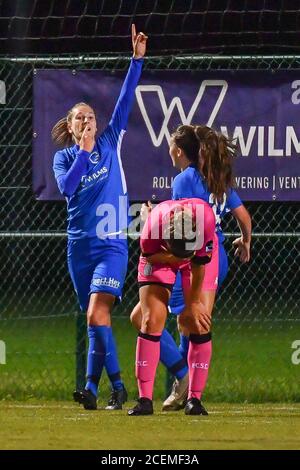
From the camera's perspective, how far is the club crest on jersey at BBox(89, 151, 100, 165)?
10.2 m

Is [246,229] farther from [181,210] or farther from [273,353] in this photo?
[273,353]

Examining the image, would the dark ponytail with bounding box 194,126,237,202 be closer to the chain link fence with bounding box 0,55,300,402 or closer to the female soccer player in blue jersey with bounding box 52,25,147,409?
the female soccer player in blue jersey with bounding box 52,25,147,409

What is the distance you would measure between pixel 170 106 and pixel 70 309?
6672mm

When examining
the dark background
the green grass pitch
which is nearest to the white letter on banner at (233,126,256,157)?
the green grass pitch

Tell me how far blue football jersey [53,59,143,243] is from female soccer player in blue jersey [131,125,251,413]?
453 mm

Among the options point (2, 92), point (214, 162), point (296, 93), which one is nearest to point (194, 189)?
point (214, 162)

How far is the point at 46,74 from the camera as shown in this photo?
1120cm

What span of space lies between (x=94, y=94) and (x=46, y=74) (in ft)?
1.17

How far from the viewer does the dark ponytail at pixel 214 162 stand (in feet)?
32.5

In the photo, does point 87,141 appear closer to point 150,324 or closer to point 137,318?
point 137,318

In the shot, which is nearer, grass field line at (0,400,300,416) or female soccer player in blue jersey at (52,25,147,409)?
female soccer player in blue jersey at (52,25,147,409)

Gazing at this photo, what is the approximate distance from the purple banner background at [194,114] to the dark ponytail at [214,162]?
1.13 meters

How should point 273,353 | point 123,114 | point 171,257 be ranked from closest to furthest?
point 171,257 < point 123,114 < point 273,353

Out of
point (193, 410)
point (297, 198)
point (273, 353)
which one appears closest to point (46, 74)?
point (297, 198)
